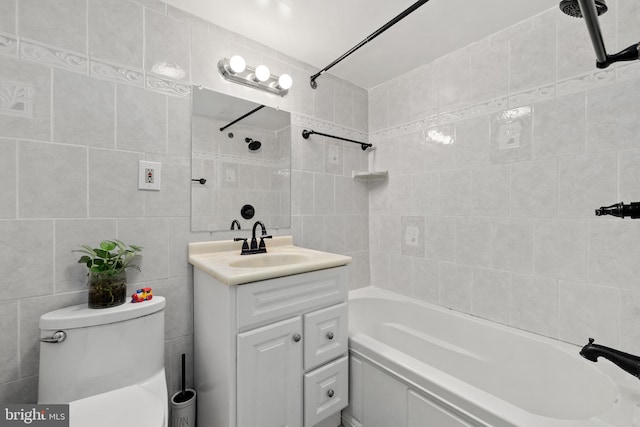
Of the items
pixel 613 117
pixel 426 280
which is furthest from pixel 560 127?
pixel 426 280

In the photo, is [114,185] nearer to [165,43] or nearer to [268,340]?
[165,43]

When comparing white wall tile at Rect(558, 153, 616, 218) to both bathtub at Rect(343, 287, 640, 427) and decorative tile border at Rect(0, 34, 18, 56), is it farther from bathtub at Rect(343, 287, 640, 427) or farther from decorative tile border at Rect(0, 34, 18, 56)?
decorative tile border at Rect(0, 34, 18, 56)

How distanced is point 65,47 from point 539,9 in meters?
2.30

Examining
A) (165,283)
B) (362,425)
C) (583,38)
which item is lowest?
(362,425)

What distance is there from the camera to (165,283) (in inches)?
55.1

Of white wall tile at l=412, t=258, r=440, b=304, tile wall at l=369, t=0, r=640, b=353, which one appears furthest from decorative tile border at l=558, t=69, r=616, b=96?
white wall tile at l=412, t=258, r=440, b=304

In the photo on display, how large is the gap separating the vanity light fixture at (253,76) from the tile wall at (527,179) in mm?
979

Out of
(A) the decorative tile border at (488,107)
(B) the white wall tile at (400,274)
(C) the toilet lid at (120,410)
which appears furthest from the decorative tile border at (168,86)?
(B) the white wall tile at (400,274)

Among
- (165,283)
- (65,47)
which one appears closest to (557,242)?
(165,283)

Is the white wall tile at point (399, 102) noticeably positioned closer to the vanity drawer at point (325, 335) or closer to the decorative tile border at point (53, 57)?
the vanity drawer at point (325, 335)

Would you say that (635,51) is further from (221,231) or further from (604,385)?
(221,231)

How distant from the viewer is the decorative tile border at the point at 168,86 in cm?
137

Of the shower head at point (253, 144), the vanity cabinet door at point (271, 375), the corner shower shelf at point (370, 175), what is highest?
the shower head at point (253, 144)

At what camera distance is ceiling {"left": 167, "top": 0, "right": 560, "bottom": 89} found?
142 cm
